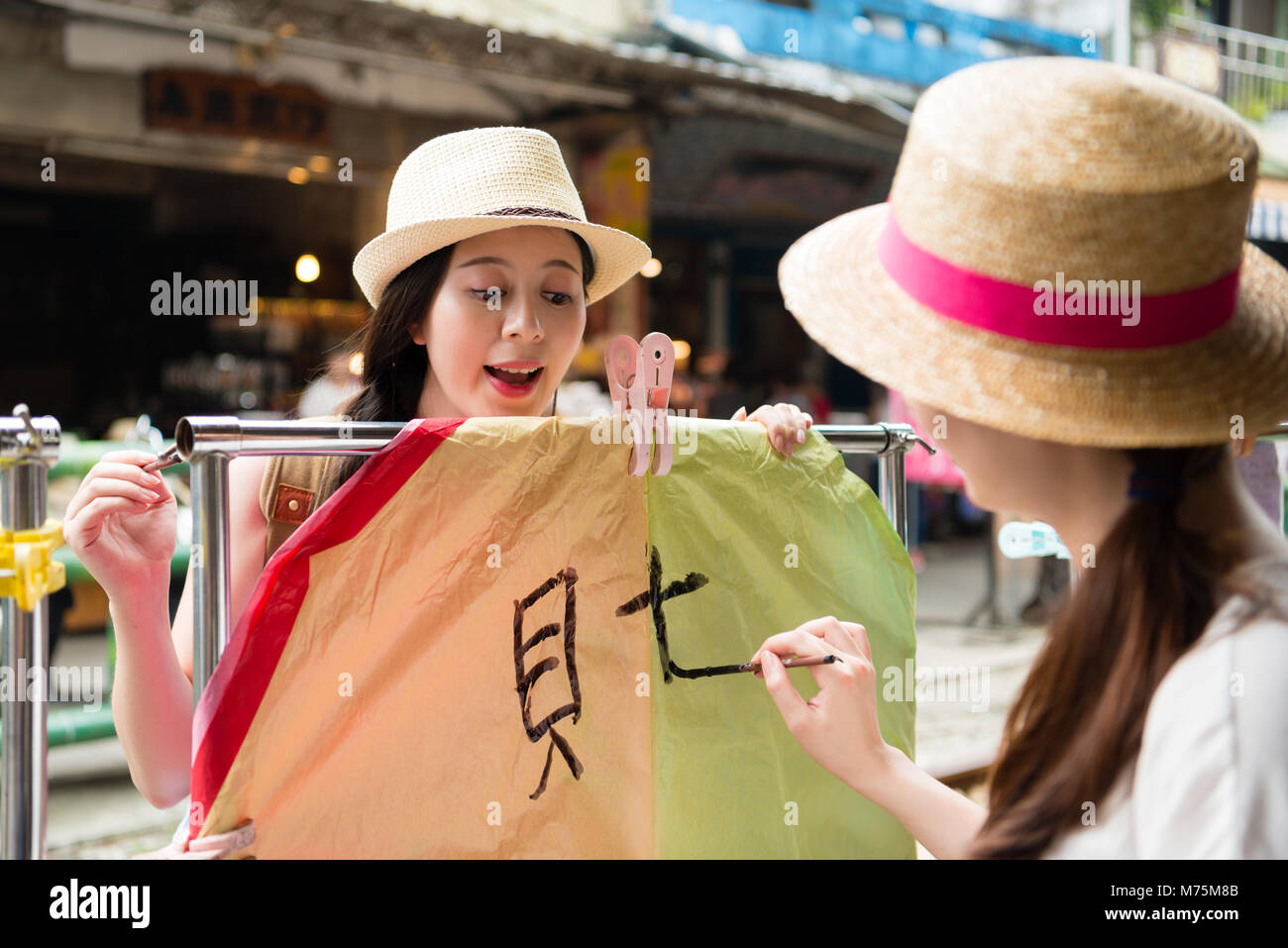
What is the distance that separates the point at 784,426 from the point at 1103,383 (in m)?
0.81

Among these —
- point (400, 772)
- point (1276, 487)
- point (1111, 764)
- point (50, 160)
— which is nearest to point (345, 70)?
point (50, 160)

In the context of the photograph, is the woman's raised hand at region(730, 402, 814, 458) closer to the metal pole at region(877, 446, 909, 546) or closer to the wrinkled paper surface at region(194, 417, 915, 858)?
the wrinkled paper surface at region(194, 417, 915, 858)

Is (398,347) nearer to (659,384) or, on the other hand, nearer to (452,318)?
(452,318)

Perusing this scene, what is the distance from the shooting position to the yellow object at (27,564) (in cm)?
164

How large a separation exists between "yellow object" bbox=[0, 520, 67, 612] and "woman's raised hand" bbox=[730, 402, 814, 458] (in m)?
1.10

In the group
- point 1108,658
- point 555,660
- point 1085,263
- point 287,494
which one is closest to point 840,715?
point 1108,658

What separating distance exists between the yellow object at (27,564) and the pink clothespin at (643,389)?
845mm

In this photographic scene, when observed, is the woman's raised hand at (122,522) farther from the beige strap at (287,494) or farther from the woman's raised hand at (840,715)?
the woman's raised hand at (840,715)

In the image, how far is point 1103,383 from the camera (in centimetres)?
115

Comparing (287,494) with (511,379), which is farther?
(511,379)

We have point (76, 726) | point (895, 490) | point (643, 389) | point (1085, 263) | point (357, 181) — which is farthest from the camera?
point (357, 181)

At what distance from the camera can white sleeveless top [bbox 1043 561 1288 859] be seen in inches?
38.2

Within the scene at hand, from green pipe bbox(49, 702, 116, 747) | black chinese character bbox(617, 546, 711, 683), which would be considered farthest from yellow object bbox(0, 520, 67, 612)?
green pipe bbox(49, 702, 116, 747)

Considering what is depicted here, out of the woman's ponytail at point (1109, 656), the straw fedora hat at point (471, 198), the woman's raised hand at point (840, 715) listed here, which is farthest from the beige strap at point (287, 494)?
the woman's ponytail at point (1109, 656)
